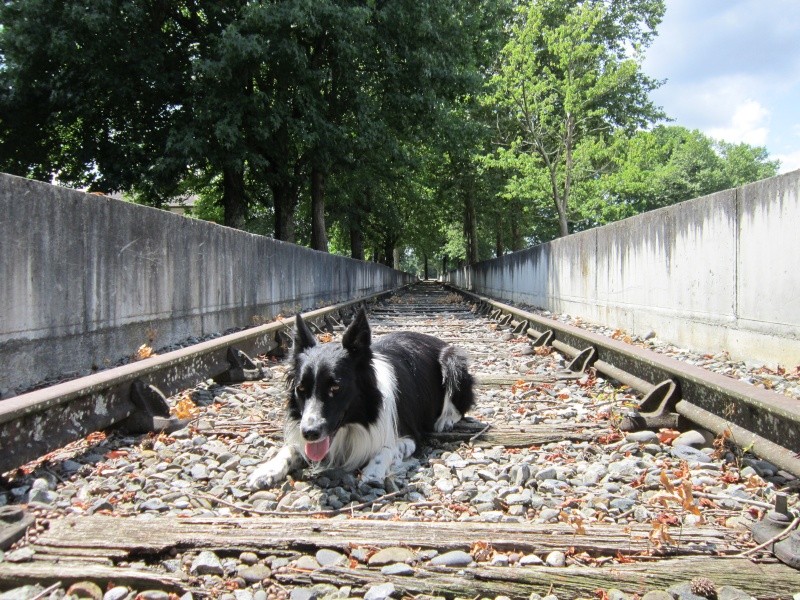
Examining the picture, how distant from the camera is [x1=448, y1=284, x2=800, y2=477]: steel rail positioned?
3193 mm

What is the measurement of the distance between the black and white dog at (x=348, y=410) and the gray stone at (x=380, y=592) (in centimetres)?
110

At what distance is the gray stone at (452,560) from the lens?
2.38 meters

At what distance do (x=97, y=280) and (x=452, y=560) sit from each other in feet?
17.5

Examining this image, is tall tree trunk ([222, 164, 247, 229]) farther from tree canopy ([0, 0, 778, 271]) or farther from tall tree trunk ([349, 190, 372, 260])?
tall tree trunk ([349, 190, 372, 260])

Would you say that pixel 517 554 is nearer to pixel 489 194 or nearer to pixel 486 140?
pixel 486 140

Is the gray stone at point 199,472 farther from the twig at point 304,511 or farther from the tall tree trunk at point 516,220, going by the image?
the tall tree trunk at point 516,220

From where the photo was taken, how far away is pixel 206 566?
235cm

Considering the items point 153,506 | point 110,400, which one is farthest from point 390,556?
point 110,400

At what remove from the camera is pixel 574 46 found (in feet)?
72.0

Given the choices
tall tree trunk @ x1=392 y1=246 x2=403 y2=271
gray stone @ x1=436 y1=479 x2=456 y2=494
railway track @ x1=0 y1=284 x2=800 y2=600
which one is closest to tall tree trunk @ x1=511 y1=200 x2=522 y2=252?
tall tree trunk @ x1=392 y1=246 x2=403 y2=271

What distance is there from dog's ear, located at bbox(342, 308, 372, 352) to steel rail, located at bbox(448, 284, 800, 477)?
198cm

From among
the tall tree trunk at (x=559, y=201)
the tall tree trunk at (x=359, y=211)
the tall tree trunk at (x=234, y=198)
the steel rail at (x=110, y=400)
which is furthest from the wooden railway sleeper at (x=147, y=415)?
the tall tree trunk at (x=359, y=211)

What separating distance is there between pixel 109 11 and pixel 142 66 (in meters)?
1.80

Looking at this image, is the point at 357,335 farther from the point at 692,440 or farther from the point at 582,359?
the point at 582,359
